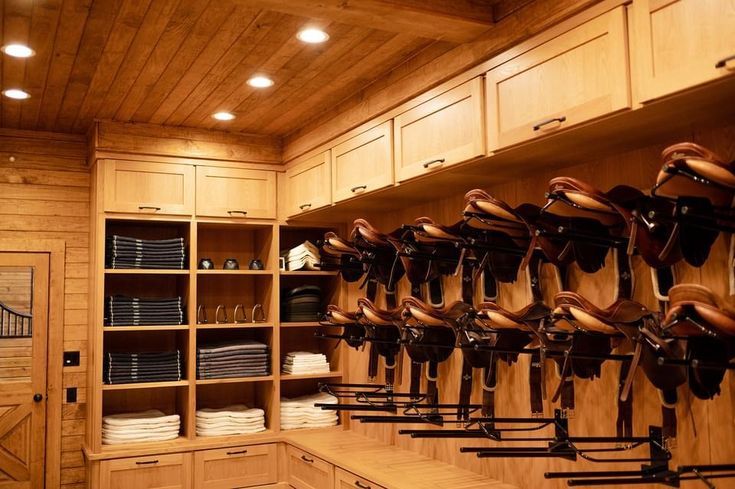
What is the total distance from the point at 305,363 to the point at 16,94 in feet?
7.45

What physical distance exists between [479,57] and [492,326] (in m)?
1.02

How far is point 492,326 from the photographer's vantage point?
8.83 feet

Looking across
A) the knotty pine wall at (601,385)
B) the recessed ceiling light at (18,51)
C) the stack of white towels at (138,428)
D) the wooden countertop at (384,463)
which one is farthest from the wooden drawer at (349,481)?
the recessed ceiling light at (18,51)

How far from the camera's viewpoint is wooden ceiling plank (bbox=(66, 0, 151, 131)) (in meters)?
2.65

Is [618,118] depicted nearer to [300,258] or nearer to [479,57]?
[479,57]

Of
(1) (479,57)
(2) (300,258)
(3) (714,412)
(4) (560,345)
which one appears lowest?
(3) (714,412)

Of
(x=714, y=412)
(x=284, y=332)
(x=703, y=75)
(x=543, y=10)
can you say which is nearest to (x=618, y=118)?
(x=703, y=75)

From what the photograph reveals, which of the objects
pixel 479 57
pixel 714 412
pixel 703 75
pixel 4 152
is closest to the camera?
pixel 703 75

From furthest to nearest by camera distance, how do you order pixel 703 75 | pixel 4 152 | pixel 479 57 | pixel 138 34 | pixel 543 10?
pixel 4 152 < pixel 138 34 < pixel 479 57 < pixel 543 10 < pixel 703 75

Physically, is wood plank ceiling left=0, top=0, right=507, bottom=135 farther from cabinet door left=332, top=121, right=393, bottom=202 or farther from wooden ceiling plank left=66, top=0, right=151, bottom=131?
cabinet door left=332, top=121, right=393, bottom=202

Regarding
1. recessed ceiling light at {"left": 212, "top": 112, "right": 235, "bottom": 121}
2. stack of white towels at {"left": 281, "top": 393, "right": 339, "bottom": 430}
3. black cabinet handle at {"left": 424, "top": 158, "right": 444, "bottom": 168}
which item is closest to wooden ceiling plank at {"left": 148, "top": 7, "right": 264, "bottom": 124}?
recessed ceiling light at {"left": 212, "top": 112, "right": 235, "bottom": 121}

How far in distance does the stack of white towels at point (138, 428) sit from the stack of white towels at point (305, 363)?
75 cm

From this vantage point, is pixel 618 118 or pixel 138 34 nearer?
pixel 618 118

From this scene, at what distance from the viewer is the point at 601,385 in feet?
8.53
